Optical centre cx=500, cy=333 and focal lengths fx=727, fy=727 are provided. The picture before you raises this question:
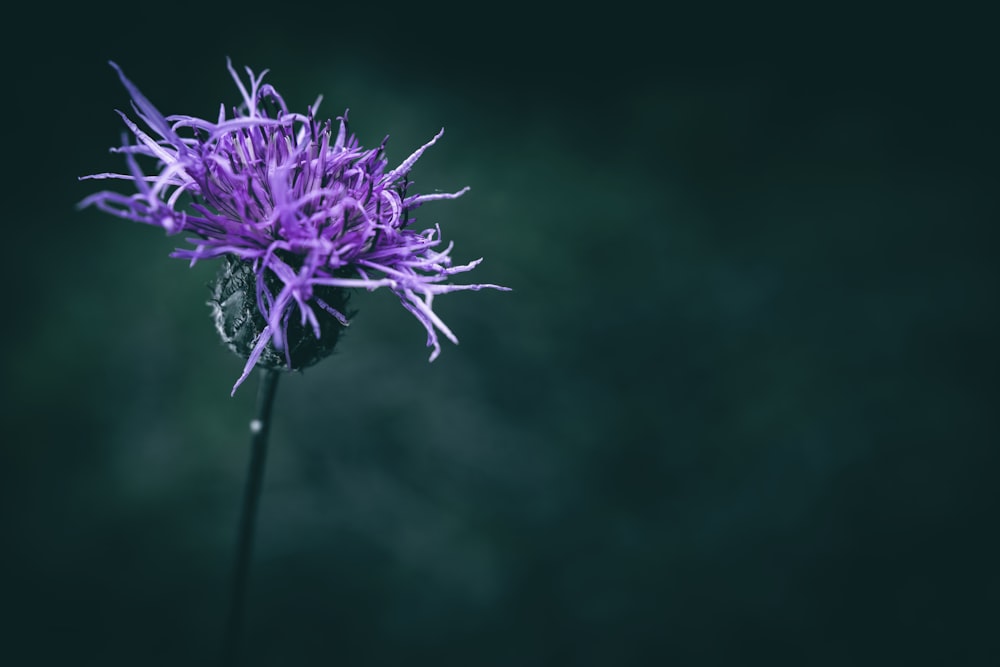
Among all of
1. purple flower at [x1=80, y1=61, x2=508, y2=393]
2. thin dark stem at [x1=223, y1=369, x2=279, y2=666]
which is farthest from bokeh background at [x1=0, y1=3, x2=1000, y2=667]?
purple flower at [x1=80, y1=61, x2=508, y2=393]

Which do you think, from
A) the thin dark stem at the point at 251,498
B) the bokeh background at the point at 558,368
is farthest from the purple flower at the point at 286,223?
the bokeh background at the point at 558,368

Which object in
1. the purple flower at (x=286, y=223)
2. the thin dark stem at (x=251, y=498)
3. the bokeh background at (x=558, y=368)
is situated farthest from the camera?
the bokeh background at (x=558, y=368)

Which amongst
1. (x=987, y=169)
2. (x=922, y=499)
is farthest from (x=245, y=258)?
(x=987, y=169)

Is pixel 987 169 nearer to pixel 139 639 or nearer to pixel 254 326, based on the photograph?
pixel 254 326

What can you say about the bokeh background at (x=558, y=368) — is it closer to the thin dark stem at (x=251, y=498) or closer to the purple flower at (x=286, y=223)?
the thin dark stem at (x=251, y=498)

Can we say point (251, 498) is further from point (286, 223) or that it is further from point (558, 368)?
point (558, 368)

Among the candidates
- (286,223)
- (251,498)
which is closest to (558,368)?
(251,498)
